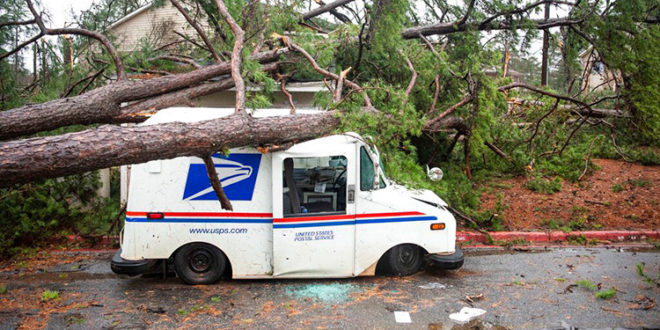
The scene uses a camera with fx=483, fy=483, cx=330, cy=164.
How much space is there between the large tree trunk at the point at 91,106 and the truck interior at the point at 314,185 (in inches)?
127

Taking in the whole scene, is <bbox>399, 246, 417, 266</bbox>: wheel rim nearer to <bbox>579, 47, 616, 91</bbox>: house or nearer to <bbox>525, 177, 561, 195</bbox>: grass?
<bbox>525, 177, 561, 195</bbox>: grass

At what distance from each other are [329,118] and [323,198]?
1539mm

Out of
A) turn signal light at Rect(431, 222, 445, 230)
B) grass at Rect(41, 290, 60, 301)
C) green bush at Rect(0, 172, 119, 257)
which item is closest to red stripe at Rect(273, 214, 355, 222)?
turn signal light at Rect(431, 222, 445, 230)

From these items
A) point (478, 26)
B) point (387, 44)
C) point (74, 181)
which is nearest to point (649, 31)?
point (478, 26)

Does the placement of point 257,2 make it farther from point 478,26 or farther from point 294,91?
point 478,26

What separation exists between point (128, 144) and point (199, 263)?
224 cm

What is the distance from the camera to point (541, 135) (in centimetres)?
1171

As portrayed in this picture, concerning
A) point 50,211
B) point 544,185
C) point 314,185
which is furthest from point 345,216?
point 544,185

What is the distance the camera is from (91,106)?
759 cm

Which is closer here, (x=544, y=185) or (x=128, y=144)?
(x=128, y=144)

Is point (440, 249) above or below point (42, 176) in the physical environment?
below

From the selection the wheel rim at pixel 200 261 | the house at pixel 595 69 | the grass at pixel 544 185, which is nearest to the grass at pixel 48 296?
the wheel rim at pixel 200 261

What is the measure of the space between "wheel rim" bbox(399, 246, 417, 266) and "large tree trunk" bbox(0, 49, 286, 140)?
14.8 ft

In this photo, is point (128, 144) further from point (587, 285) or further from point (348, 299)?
point (587, 285)
